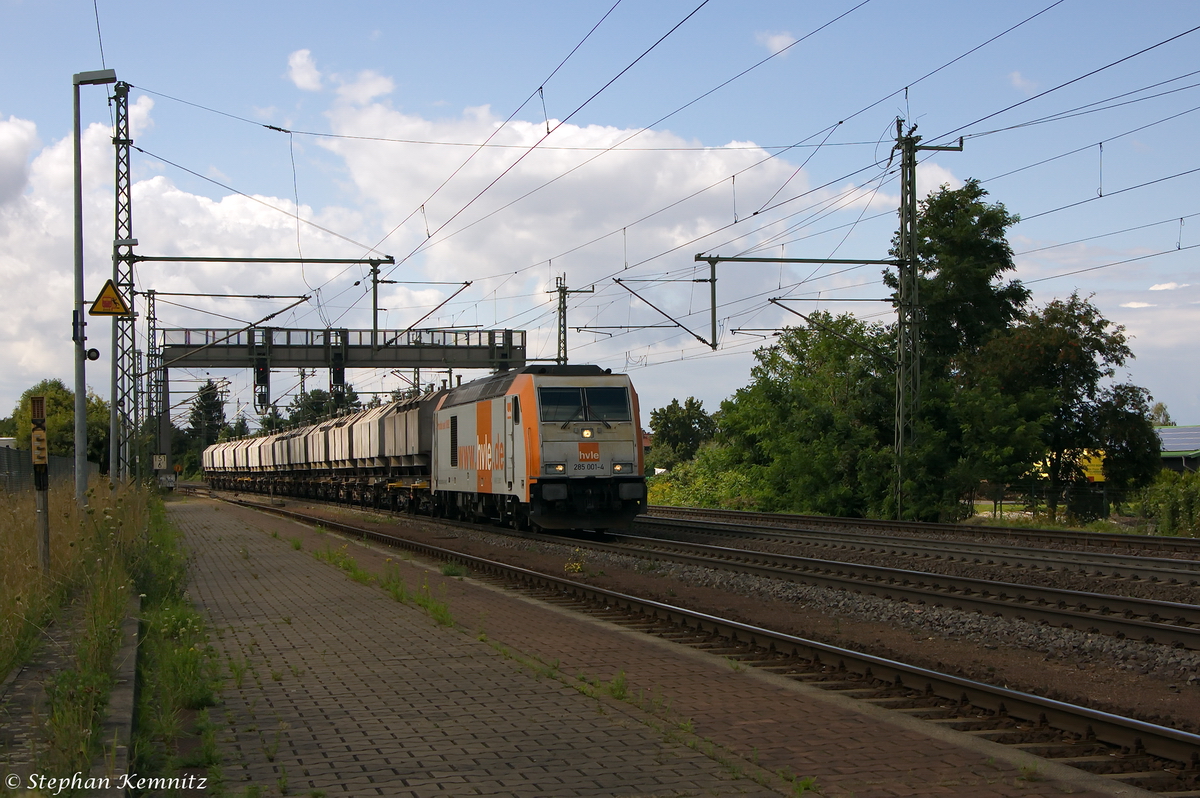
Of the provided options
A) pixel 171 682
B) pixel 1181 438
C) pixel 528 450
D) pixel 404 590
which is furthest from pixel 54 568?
pixel 1181 438

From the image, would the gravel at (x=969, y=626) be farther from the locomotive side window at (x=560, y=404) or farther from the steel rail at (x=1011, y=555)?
the locomotive side window at (x=560, y=404)

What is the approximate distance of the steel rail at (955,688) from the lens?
20.2 ft

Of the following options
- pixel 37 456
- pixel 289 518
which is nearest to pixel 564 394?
pixel 37 456

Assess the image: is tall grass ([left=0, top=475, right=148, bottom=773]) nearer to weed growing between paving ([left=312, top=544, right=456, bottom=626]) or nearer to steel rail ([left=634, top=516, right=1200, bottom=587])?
weed growing between paving ([left=312, top=544, right=456, bottom=626])

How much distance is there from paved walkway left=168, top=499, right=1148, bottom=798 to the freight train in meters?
10.4

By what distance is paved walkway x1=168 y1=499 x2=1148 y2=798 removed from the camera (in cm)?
567

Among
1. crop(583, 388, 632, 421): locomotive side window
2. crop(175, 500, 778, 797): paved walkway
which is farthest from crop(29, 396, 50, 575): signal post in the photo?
crop(583, 388, 632, 421): locomotive side window

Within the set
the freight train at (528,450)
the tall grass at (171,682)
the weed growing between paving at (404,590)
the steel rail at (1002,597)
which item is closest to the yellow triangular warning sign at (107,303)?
the weed growing between paving at (404,590)

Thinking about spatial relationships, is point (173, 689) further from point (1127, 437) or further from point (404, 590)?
point (1127, 437)

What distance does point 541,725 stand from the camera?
6.85 meters

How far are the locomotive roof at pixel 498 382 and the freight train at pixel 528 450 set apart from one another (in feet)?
0.13

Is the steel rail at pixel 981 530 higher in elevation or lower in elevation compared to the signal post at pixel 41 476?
lower

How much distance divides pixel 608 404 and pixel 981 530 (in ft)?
28.0

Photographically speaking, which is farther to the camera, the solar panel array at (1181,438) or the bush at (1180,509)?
the solar panel array at (1181,438)
